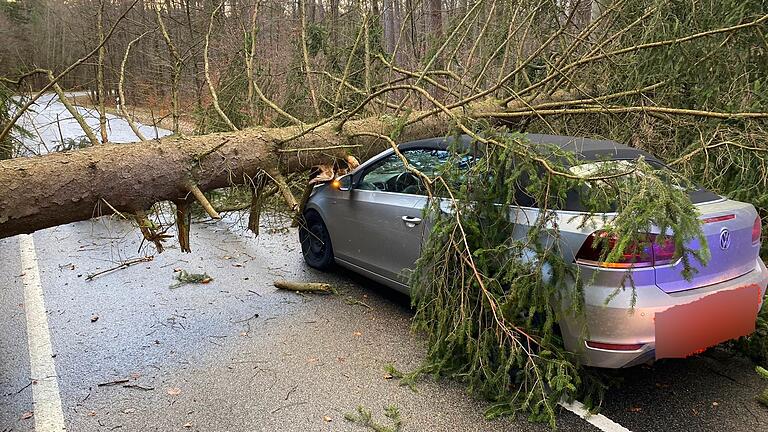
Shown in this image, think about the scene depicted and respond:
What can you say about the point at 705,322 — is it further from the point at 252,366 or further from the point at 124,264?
the point at 124,264

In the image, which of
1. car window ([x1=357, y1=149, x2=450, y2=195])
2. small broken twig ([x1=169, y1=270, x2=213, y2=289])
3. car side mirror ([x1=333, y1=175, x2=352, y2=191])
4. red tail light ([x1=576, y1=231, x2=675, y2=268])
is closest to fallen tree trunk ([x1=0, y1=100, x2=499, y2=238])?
car side mirror ([x1=333, y1=175, x2=352, y2=191])

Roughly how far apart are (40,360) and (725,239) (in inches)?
191

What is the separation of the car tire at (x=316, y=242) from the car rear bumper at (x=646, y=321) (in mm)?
3079

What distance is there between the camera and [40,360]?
4.11 metres

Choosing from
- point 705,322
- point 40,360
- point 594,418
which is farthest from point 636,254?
point 40,360

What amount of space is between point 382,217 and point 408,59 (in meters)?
5.85

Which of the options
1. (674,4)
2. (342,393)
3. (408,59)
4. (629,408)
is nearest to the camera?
(629,408)

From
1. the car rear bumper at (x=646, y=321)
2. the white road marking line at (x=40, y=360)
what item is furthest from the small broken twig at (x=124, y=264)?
the car rear bumper at (x=646, y=321)

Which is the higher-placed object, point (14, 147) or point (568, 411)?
point (14, 147)

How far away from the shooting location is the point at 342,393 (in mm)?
3537

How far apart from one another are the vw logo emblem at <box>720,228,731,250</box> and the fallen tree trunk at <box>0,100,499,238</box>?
204 cm

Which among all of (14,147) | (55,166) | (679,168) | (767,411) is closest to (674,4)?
(679,168)

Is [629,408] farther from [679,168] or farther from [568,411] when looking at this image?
[679,168]

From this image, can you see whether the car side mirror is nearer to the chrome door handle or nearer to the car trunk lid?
the chrome door handle
